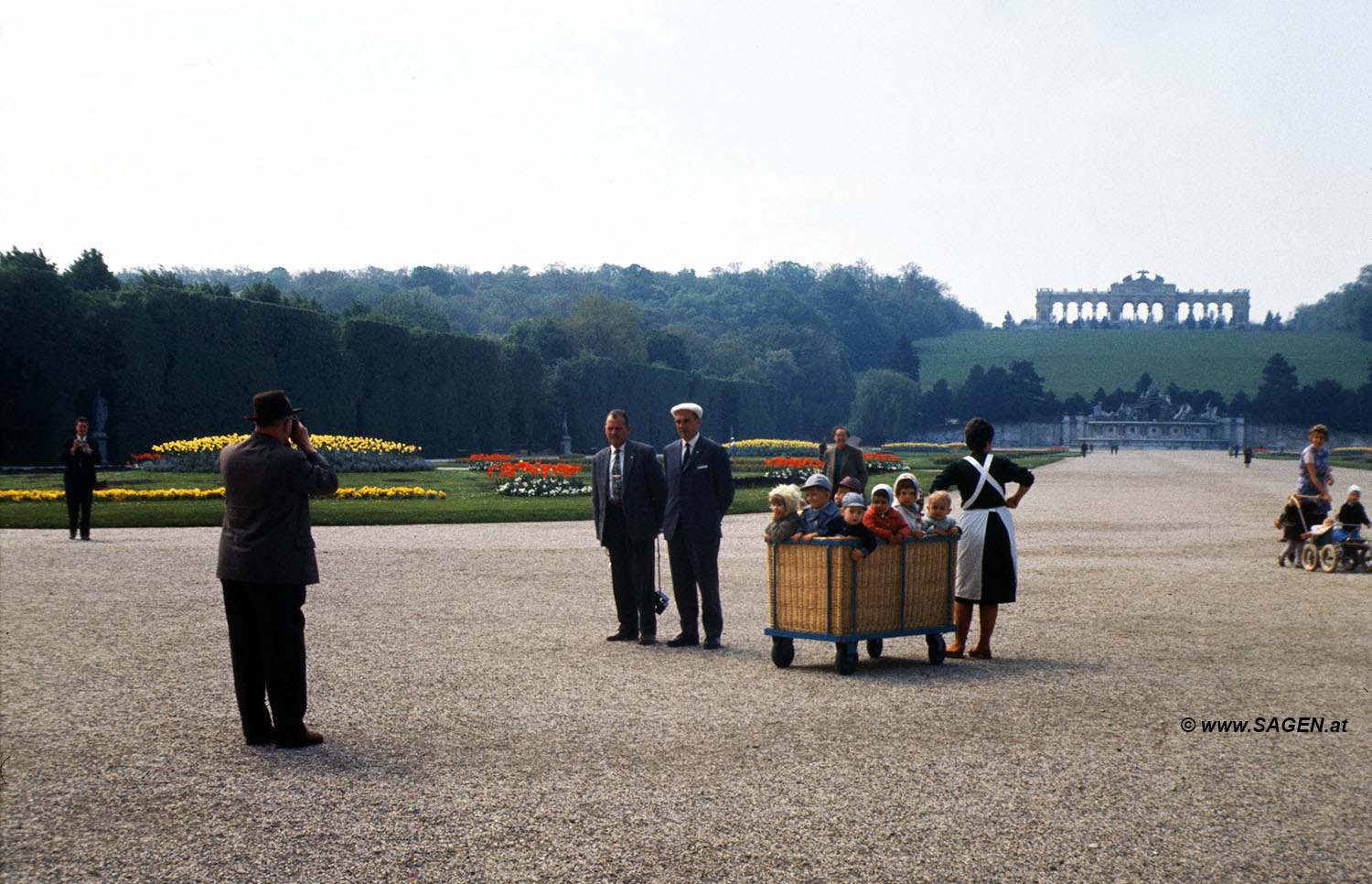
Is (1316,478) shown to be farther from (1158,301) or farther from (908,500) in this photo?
(1158,301)

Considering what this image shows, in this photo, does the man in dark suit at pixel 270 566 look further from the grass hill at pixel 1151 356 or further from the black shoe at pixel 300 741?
the grass hill at pixel 1151 356

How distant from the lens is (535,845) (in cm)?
493

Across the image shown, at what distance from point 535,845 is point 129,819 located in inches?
65.7

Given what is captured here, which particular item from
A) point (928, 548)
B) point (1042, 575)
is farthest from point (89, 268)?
point (928, 548)

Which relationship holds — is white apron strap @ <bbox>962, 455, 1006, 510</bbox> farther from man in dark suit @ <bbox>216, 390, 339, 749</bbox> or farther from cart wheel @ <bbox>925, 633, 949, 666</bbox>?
man in dark suit @ <bbox>216, 390, 339, 749</bbox>

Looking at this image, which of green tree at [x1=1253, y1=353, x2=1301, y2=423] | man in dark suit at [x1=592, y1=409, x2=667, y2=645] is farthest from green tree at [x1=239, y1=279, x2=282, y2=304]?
green tree at [x1=1253, y1=353, x2=1301, y2=423]

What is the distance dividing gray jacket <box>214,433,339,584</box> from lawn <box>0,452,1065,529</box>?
48.4 ft

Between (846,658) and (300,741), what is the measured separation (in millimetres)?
3397

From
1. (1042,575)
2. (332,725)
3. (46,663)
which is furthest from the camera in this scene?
(1042,575)

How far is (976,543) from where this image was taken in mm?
9109

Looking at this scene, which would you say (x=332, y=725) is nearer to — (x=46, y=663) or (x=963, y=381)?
(x=46, y=663)

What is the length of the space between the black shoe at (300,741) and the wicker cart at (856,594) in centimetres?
313

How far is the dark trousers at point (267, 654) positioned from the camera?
6555mm

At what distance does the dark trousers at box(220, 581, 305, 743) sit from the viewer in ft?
21.5
